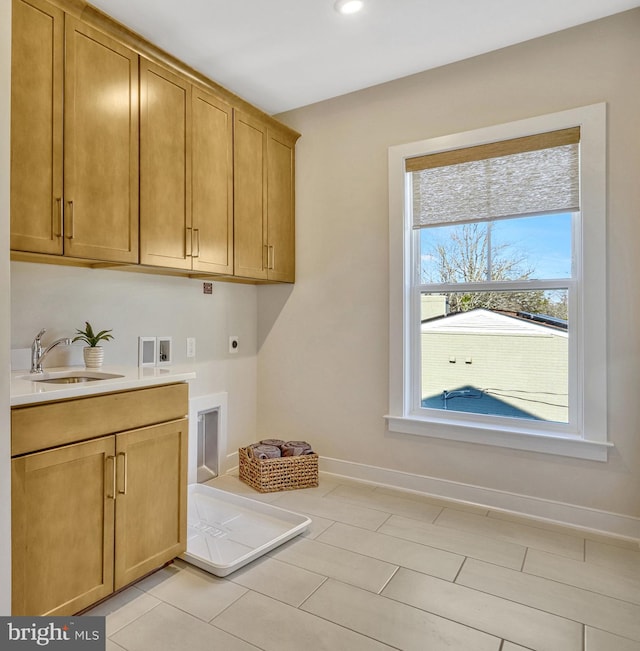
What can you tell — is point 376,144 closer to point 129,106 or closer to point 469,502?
point 129,106

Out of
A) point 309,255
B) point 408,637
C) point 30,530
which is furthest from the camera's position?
point 309,255

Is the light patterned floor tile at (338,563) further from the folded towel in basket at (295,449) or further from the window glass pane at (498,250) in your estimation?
the window glass pane at (498,250)

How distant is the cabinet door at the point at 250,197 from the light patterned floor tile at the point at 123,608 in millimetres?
1707

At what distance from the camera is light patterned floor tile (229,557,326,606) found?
1.84m

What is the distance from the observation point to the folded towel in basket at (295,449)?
120 inches

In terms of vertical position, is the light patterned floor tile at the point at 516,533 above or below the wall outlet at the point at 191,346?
below

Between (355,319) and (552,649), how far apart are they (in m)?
2.00

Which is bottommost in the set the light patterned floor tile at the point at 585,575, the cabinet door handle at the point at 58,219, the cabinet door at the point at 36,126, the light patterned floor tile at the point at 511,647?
the light patterned floor tile at the point at 511,647

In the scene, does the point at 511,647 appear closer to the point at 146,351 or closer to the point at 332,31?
the point at 146,351

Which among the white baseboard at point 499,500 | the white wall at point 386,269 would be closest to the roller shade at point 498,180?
the white wall at point 386,269

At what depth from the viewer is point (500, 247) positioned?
8.78 feet

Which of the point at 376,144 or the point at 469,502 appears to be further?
the point at 376,144

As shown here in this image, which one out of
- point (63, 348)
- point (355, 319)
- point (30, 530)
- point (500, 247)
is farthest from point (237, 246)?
point (30, 530)

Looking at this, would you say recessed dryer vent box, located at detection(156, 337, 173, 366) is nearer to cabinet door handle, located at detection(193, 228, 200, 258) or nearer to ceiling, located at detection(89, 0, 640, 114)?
cabinet door handle, located at detection(193, 228, 200, 258)
